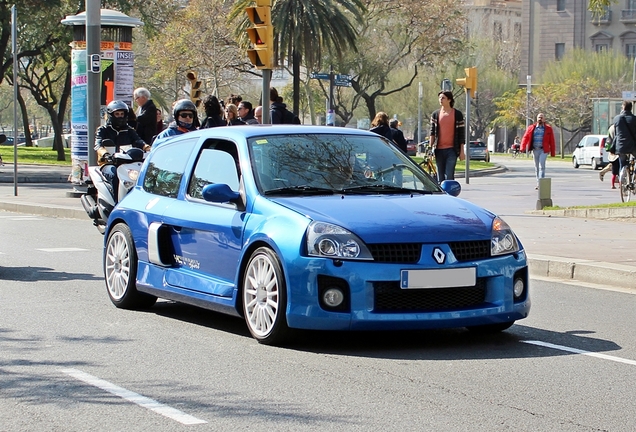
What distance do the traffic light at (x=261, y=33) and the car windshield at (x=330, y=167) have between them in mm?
7201

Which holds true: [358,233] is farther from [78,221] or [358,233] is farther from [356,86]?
[356,86]

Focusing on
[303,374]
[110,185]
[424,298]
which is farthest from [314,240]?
[110,185]

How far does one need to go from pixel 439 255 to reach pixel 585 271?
15.4ft

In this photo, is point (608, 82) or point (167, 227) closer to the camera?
point (167, 227)

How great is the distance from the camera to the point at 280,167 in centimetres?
873

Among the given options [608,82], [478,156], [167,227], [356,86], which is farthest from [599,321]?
[608,82]

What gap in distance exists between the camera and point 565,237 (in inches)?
610

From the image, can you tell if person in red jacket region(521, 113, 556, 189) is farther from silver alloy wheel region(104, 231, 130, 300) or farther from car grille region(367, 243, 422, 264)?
car grille region(367, 243, 422, 264)

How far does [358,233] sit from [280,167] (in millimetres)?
1226

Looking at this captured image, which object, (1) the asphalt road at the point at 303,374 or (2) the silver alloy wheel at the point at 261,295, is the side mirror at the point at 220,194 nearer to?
(2) the silver alloy wheel at the point at 261,295

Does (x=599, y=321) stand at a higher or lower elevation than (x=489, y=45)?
lower

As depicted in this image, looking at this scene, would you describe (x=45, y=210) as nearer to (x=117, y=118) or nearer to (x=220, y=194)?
(x=117, y=118)

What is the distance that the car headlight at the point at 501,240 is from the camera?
8.11 meters

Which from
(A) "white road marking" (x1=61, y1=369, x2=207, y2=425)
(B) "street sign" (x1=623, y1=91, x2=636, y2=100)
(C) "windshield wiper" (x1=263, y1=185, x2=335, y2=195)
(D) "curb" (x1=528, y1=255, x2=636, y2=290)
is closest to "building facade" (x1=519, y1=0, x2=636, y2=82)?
(B) "street sign" (x1=623, y1=91, x2=636, y2=100)
